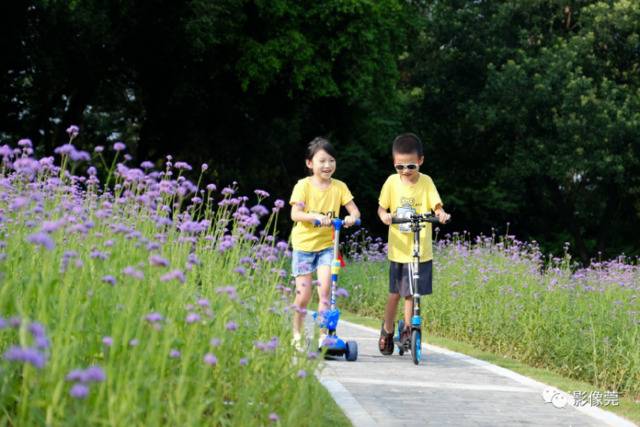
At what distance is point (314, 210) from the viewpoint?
8.49 meters

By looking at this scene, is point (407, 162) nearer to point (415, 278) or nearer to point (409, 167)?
point (409, 167)

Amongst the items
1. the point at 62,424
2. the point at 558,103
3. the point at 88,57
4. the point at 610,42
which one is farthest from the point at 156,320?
the point at 610,42

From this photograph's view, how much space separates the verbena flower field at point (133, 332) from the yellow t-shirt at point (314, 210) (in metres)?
1.70

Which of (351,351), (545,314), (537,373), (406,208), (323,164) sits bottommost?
(537,373)

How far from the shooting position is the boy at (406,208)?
8.87m

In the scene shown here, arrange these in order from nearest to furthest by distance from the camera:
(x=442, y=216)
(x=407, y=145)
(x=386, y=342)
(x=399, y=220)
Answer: (x=442, y=216), (x=399, y=220), (x=407, y=145), (x=386, y=342)

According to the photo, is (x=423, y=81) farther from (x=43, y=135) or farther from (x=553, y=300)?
(x=553, y=300)

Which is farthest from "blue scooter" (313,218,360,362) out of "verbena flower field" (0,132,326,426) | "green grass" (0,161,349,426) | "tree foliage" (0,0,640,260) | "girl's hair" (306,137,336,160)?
"tree foliage" (0,0,640,260)

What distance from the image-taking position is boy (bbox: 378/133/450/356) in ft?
29.1

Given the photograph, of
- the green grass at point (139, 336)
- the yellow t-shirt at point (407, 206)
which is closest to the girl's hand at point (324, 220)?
the yellow t-shirt at point (407, 206)

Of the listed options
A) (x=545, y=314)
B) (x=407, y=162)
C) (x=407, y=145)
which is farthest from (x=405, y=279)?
(x=545, y=314)

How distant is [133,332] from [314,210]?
4.11 metres

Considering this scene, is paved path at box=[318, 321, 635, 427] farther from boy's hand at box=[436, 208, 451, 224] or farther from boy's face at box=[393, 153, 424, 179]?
boy's face at box=[393, 153, 424, 179]

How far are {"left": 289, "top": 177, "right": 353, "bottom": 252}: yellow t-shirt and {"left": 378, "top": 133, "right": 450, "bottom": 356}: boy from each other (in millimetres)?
533
